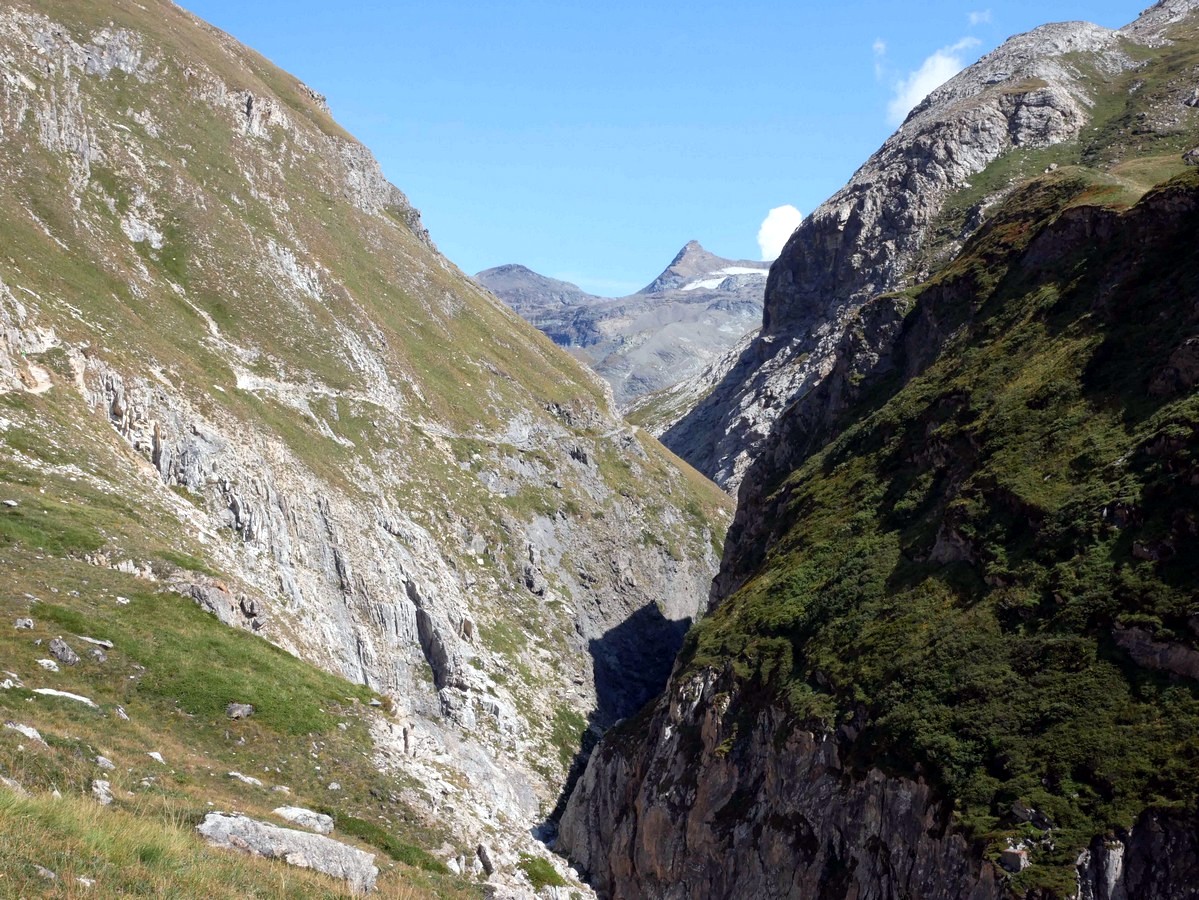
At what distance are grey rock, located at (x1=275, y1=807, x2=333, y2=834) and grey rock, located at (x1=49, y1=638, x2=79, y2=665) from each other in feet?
33.9

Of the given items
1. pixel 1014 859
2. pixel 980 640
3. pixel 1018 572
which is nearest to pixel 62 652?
pixel 1014 859

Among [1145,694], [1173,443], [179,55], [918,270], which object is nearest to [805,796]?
[1145,694]

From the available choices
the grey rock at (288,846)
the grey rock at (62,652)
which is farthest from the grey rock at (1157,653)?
the grey rock at (62,652)

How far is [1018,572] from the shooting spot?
37.6m

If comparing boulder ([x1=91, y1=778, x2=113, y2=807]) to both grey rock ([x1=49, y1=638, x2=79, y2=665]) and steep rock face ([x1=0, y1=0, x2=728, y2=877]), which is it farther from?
steep rock face ([x1=0, y1=0, x2=728, y2=877])

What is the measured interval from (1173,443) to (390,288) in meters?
89.1

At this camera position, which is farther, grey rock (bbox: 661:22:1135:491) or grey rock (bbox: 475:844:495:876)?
grey rock (bbox: 661:22:1135:491)

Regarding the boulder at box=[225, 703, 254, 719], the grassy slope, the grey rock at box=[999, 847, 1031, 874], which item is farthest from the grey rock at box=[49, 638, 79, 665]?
the grey rock at box=[999, 847, 1031, 874]

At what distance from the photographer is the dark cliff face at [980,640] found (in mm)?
29578

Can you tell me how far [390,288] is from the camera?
359ft

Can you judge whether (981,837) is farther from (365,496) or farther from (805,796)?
(365,496)

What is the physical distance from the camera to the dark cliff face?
29578mm

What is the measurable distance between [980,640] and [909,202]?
12485cm

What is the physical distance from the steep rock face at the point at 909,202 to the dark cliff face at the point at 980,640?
81.5m
